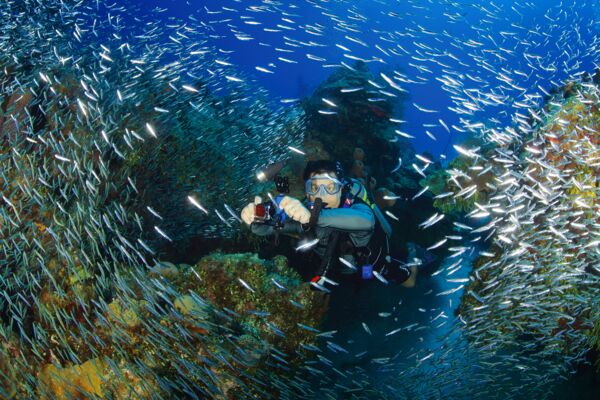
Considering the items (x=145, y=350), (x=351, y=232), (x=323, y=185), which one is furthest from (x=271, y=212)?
(x=145, y=350)

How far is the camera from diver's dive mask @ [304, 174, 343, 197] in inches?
188

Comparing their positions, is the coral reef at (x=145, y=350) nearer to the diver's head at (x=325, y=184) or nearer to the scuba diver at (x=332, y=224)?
the scuba diver at (x=332, y=224)

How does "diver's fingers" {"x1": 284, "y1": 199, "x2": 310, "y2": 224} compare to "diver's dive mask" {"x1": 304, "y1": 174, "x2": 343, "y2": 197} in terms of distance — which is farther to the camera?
"diver's dive mask" {"x1": 304, "y1": 174, "x2": 343, "y2": 197}

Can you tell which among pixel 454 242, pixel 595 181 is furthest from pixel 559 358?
pixel 454 242

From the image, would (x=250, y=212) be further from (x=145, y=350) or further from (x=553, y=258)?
(x=553, y=258)

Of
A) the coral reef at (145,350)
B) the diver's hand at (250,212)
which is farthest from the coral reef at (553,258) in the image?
the coral reef at (145,350)

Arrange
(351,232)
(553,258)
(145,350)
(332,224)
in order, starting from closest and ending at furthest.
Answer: (145,350) < (332,224) < (351,232) < (553,258)

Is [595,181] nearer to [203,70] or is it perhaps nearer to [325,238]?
[325,238]

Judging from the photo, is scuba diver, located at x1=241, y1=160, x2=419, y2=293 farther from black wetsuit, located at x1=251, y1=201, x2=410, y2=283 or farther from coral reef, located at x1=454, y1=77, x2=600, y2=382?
coral reef, located at x1=454, y1=77, x2=600, y2=382

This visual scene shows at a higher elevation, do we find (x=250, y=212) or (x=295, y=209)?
(x=295, y=209)

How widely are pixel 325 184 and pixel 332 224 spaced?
852 mm

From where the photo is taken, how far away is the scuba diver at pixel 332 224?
389cm

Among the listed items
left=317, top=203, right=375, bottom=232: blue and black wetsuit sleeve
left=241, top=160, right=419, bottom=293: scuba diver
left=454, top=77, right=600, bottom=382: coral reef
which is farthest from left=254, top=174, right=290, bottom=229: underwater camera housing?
left=454, top=77, right=600, bottom=382: coral reef

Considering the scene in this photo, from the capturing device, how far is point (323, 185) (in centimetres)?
478
